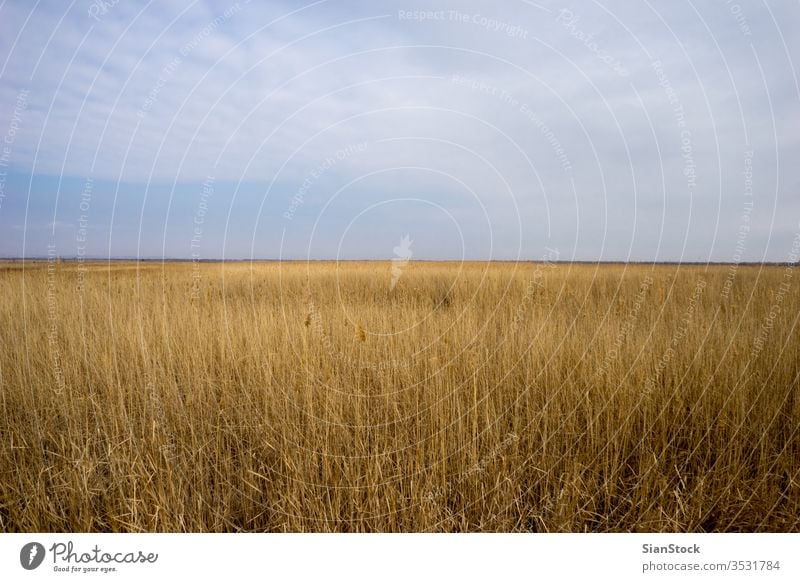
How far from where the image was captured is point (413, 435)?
3514 mm

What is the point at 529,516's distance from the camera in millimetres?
2854

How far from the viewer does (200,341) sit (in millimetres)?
5137

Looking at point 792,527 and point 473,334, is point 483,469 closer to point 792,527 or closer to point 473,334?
point 792,527

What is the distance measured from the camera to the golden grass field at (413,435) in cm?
286

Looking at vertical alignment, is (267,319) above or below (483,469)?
above

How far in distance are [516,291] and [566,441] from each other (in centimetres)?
715

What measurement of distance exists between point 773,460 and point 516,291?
7.15m

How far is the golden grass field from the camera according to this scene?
2863 mm
